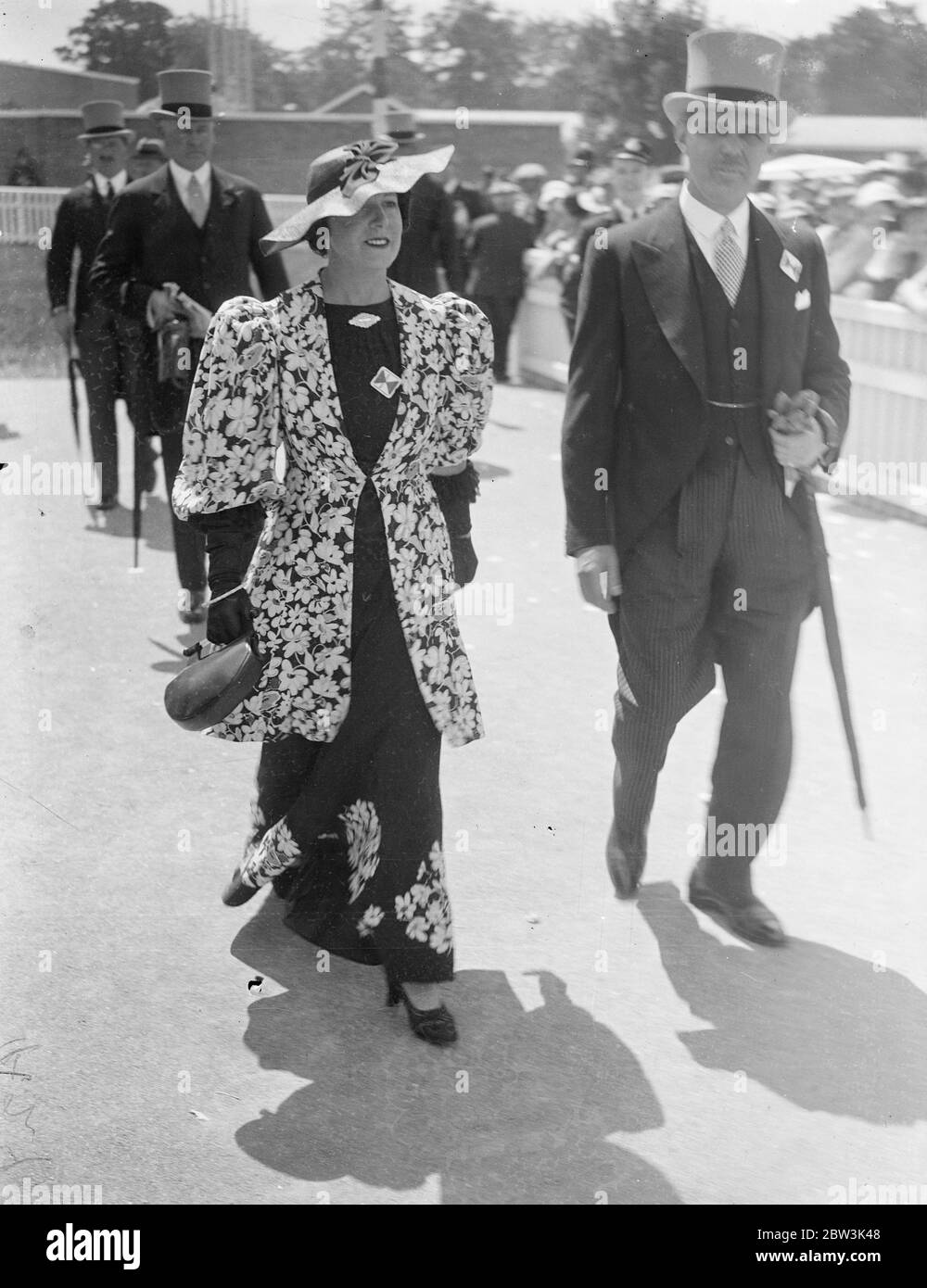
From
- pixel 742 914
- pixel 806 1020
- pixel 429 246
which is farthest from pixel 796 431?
pixel 429 246

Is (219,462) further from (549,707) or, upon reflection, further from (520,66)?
(549,707)

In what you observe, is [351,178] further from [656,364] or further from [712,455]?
[712,455]

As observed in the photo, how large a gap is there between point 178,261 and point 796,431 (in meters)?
2.83

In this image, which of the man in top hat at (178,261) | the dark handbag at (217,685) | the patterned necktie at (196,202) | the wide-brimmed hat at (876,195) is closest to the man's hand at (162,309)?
the man in top hat at (178,261)

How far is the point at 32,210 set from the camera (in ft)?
Answer: 14.1

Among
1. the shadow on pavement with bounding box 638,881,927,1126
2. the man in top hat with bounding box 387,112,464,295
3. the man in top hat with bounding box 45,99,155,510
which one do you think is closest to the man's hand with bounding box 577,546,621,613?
the shadow on pavement with bounding box 638,881,927,1126

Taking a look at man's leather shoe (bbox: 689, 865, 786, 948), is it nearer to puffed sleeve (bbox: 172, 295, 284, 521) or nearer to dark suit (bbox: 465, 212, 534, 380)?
puffed sleeve (bbox: 172, 295, 284, 521)

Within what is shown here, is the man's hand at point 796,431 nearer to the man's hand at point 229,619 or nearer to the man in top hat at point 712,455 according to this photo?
the man in top hat at point 712,455

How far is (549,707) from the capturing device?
544cm

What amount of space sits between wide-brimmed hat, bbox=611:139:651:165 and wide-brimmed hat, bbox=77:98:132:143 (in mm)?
1411

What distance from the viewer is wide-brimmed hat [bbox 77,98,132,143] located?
4.21m

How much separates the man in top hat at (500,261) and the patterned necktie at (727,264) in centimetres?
319

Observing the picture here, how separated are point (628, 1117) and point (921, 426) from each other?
5.47 m
